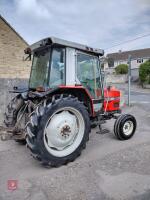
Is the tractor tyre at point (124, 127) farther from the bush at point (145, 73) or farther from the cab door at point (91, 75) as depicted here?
the bush at point (145, 73)

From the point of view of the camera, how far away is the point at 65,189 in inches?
125

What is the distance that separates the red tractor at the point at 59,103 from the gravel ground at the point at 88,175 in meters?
0.31

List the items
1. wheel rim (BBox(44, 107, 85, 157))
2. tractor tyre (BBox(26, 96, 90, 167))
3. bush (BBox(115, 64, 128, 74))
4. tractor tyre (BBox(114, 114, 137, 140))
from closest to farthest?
tractor tyre (BBox(26, 96, 90, 167))
wheel rim (BBox(44, 107, 85, 157))
tractor tyre (BBox(114, 114, 137, 140))
bush (BBox(115, 64, 128, 74))

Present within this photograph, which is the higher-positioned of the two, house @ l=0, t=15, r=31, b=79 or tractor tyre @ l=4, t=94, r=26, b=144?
house @ l=0, t=15, r=31, b=79

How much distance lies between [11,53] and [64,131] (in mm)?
6146

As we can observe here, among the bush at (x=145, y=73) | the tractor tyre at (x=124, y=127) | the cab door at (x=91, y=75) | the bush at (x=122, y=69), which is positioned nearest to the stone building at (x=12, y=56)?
the cab door at (x=91, y=75)

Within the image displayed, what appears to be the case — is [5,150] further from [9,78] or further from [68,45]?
[9,78]

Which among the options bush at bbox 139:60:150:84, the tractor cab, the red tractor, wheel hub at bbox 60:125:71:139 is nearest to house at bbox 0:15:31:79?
the red tractor

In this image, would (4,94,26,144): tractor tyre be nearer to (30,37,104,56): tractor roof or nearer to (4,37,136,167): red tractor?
(4,37,136,167): red tractor

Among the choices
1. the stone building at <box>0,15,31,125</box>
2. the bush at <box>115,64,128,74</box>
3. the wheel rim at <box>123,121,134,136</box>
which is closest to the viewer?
the wheel rim at <box>123,121,134,136</box>

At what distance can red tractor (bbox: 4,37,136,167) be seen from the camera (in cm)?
377

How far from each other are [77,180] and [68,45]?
2513mm

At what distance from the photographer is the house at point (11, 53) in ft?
29.1

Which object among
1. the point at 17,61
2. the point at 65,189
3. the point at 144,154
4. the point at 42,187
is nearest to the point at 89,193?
the point at 65,189
